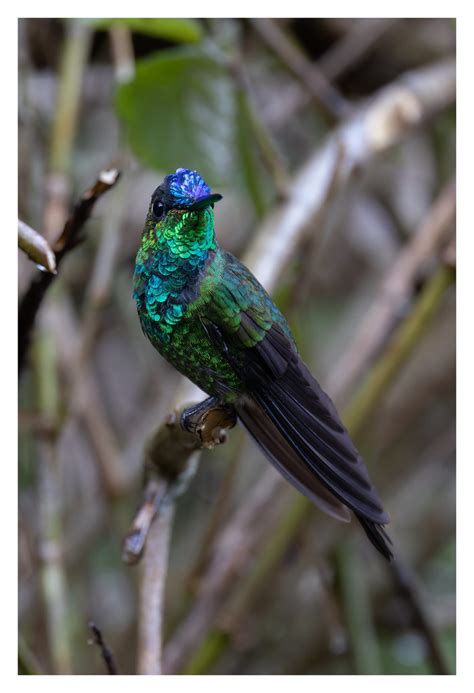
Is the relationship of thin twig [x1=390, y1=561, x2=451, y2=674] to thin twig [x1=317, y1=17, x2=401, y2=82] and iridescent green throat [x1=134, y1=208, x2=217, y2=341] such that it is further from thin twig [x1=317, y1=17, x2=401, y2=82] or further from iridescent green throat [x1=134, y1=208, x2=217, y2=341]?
thin twig [x1=317, y1=17, x2=401, y2=82]

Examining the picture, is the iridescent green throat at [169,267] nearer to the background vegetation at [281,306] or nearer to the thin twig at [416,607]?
the background vegetation at [281,306]

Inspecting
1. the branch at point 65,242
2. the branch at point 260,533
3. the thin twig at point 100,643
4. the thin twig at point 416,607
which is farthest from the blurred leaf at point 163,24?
the thin twig at point 416,607

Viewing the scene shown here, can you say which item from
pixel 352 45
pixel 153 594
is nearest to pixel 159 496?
pixel 153 594

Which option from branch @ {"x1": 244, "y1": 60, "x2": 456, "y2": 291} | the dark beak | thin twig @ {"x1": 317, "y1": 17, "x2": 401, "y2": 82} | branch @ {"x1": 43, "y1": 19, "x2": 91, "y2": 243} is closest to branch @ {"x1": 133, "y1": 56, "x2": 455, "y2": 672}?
branch @ {"x1": 244, "y1": 60, "x2": 456, "y2": 291}

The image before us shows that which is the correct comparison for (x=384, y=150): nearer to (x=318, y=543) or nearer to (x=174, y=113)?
(x=174, y=113)

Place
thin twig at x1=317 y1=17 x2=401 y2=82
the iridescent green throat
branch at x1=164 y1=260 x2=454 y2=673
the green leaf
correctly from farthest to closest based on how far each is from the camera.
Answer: thin twig at x1=317 y1=17 x2=401 y2=82
branch at x1=164 y1=260 x2=454 y2=673
the green leaf
the iridescent green throat

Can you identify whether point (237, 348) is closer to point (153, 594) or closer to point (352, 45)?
point (153, 594)

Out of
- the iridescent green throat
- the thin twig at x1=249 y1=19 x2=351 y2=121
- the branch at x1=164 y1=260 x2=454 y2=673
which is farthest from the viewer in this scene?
the thin twig at x1=249 y1=19 x2=351 y2=121
